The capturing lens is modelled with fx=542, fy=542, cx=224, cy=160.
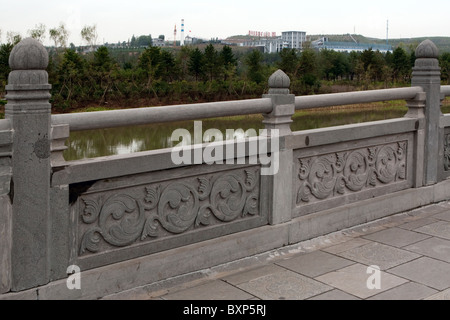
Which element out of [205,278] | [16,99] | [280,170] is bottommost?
[205,278]

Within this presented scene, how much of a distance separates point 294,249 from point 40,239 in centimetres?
179

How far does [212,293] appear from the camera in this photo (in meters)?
3.01

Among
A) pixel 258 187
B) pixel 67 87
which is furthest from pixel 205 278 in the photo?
pixel 67 87

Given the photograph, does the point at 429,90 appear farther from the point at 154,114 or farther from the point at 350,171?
the point at 154,114

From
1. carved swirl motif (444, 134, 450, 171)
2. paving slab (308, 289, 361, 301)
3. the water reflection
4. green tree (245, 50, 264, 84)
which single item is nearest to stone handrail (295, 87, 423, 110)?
carved swirl motif (444, 134, 450, 171)

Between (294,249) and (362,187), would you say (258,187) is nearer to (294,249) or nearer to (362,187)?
(294,249)

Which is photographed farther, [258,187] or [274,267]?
[258,187]

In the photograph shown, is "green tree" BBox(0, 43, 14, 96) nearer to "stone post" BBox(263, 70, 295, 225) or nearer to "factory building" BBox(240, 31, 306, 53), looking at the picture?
"stone post" BBox(263, 70, 295, 225)

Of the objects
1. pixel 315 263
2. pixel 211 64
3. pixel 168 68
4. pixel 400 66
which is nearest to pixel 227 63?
pixel 211 64

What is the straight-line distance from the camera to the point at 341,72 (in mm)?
48375

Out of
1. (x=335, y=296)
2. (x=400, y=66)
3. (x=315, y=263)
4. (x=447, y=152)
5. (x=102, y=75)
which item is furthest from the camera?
(x=400, y=66)

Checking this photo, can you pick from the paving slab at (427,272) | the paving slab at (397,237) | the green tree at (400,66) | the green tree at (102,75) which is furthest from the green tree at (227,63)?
the paving slab at (427,272)

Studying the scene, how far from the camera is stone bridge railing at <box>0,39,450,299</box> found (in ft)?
8.52

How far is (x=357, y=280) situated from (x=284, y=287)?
0.45 metres
